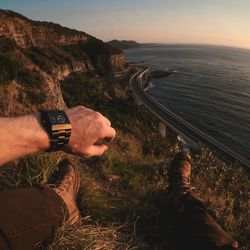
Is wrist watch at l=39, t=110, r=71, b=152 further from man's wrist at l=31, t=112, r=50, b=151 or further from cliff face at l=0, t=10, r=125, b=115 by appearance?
cliff face at l=0, t=10, r=125, b=115

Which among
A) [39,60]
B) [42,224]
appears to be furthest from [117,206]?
[39,60]

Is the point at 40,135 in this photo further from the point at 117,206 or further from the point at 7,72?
the point at 7,72

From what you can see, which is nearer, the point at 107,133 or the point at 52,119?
the point at 52,119

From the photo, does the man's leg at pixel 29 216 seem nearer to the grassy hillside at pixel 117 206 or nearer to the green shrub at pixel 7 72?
the grassy hillside at pixel 117 206

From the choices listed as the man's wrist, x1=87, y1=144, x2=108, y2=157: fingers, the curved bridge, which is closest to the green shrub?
x1=87, y1=144, x2=108, y2=157: fingers

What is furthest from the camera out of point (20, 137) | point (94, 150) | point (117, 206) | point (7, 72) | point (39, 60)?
point (39, 60)

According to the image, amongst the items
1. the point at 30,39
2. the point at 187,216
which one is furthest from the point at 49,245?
the point at 30,39
